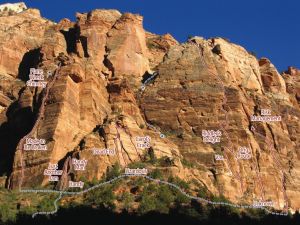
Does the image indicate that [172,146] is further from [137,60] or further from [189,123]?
[137,60]

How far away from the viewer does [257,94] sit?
105875 millimetres

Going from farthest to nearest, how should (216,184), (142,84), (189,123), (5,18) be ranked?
1. (5,18)
2. (142,84)
3. (189,123)
4. (216,184)

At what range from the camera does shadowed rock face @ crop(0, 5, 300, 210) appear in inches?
3376

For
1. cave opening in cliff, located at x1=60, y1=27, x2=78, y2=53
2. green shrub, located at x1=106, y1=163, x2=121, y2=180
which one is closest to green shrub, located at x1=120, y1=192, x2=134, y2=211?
green shrub, located at x1=106, y1=163, x2=121, y2=180

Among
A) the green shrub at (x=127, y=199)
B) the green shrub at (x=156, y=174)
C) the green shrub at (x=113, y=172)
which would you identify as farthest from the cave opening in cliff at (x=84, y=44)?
the green shrub at (x=127, y=199)

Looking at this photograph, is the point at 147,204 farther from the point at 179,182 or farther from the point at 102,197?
the point at 179,182

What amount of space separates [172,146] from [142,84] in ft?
48.0

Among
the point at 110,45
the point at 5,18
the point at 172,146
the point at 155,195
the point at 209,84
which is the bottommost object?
the point at 155,195

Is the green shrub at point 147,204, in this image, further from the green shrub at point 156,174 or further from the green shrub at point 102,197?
the green shrub at point 156,174

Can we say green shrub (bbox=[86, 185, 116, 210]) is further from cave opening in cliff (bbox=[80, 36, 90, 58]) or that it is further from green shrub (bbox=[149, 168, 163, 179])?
cave opening in cliff (bbox=[80, 36, 90, 58])

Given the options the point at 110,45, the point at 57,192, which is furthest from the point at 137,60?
the point at 57,192

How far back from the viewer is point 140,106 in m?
98.7

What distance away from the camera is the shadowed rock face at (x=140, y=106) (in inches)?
3376

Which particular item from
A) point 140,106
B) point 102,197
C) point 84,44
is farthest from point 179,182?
point 84,44
